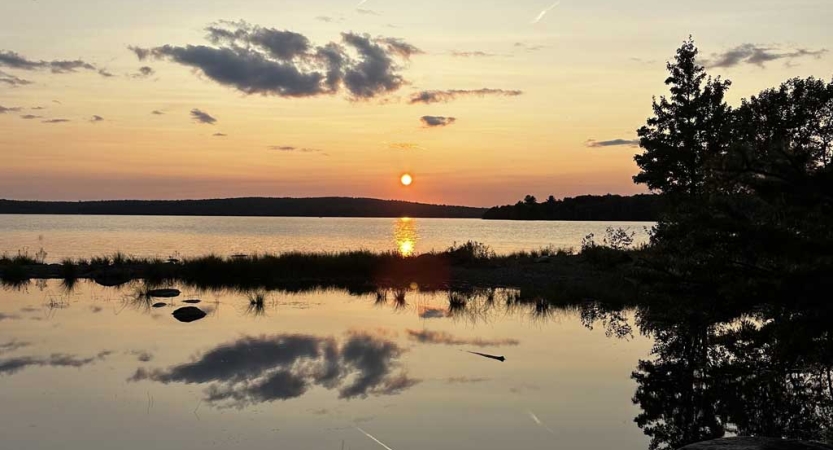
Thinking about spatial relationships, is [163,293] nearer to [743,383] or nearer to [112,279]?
[112,279]

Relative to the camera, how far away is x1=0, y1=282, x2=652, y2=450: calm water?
9336 mm

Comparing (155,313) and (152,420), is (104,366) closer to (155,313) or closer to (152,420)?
(152,420)

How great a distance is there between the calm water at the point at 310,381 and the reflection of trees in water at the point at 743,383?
0.50 meters

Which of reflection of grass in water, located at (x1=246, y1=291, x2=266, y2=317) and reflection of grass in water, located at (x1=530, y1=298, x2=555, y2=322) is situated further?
reflection of grass in water, located at (x1=246, y1=291, x2=266, y2=317)

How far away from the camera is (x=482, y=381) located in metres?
12.4

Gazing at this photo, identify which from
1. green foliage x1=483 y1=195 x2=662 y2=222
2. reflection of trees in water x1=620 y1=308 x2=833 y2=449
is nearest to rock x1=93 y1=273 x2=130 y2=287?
reflection of trees in water x1=620 y1=308 x2=833 y2=449

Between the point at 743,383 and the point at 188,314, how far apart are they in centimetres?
1519

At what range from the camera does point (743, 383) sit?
946cm

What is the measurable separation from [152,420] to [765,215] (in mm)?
8420

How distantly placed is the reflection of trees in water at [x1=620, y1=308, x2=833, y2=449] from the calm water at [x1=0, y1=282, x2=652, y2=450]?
19.6 inches

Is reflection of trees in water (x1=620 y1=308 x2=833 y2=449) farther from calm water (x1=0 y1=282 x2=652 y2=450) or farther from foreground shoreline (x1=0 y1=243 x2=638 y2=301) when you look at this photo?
foreground shoreline (x1=0 y1=243 x2=638 y2=301)

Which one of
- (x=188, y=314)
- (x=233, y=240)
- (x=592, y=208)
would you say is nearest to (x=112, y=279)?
(x=188, y=314)

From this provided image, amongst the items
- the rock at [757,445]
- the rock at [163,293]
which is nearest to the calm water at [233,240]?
the rock at [163,293]

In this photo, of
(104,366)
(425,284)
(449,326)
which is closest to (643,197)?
(425,284)
